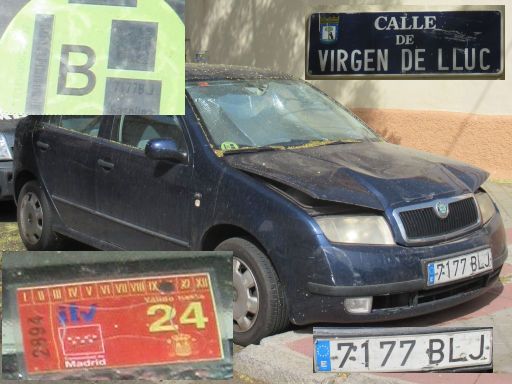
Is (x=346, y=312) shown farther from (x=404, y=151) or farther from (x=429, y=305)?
(x=404, y=151)

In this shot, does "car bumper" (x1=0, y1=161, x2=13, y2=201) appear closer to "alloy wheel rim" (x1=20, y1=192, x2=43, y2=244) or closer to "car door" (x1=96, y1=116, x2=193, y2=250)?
"alloy wheel rim" (x1=20, y1=192, x2=43, y2=244)

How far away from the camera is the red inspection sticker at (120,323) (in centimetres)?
436

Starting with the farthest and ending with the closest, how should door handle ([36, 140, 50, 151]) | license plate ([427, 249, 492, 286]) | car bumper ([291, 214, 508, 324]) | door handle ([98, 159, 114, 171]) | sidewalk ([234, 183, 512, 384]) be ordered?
door handle ([36, 140, 50, 151]), door handle ([98, 159, 114, 171]), license plate ([427, 249, 492, 286]), car bumper ([291, 214, 508, 324]), sidewalk ([234, 183, 512, 384])

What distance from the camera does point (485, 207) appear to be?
5.31 metres

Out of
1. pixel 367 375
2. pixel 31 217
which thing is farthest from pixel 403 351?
pixel 31 217

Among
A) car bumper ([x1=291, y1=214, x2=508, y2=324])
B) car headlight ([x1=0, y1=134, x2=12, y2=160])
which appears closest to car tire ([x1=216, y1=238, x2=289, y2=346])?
car bumper ([x1=291, y1=214, x2=508, y2=324])

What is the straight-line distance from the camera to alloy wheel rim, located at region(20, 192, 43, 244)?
21.9 ft

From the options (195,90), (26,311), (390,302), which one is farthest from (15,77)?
(390,302)

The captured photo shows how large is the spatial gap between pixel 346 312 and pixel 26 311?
177cm

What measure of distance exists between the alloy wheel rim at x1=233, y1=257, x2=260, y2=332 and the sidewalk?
0.53ft

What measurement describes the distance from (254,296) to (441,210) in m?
1.22

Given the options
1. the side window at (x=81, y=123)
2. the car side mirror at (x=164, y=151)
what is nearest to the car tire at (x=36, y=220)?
the side window at (x=81, y=123)

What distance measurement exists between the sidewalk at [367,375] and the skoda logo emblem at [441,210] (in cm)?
69

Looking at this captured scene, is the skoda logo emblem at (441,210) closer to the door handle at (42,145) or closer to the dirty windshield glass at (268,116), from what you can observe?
the dirty windshield glass at (268,116)
